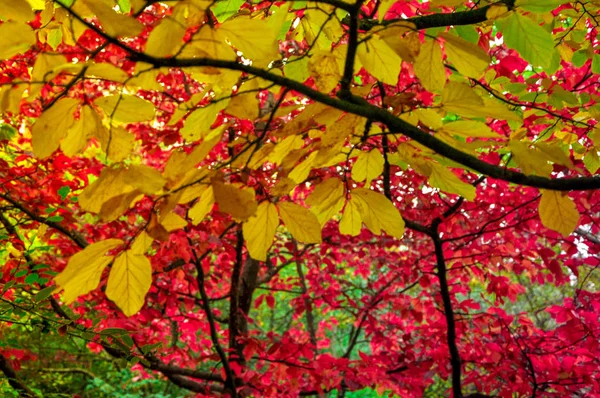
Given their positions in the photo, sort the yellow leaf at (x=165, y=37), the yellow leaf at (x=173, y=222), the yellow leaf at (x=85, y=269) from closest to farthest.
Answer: the yellow leaf at (x=165, y=37) < the yellow leaf at (x=85, y=269) < the yellow leaf at (x=173, y=222)

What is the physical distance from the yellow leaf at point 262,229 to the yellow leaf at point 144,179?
0.67ft

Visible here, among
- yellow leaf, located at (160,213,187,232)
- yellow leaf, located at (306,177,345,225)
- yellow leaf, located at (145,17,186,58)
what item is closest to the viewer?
yellow leaf, located at (145,17,186,58)

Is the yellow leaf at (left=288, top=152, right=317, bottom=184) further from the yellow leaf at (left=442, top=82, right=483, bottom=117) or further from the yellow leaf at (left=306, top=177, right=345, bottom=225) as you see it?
the yellow leaf at (left=442, top=82, right=483, bottom=117)

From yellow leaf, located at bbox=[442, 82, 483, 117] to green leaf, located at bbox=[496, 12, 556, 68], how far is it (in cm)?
18

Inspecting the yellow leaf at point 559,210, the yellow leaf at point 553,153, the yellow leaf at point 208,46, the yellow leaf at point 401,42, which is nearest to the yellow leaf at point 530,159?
the yellow leaf at point 553,153

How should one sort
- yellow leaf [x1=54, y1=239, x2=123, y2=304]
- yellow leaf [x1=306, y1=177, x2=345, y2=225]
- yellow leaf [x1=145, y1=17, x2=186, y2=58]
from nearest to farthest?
yellow leaf [x1=145, y1=17, x2=186, y2=58]
yellow leaf [x1=54, y1=239, x2=123, y2=304]
yellow leaf [x1=306, y1=177, x2=345, y2=225]

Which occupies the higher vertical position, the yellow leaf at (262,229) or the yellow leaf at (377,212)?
the yellow leaf at (377,212)

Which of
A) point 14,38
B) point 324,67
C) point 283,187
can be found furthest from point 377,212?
point 14,38

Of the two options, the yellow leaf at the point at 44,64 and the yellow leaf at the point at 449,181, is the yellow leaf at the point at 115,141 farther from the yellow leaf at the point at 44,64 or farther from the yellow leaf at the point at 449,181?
the yellow leaf at the point at 449,181

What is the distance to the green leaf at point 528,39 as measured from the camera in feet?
2.75

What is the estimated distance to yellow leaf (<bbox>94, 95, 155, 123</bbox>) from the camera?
Answer: 75 cm

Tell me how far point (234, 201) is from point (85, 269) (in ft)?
0.89

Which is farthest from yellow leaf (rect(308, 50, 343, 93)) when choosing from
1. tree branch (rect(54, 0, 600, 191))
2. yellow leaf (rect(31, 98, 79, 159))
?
yellow leaf (rect(31, 98, 79, 159))

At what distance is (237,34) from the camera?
660 mm
